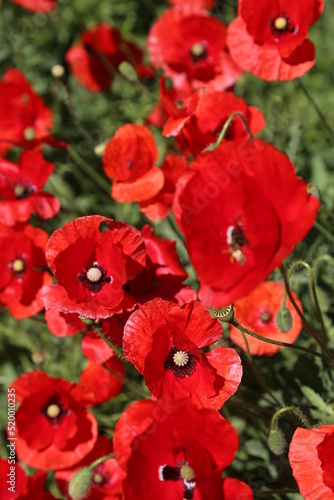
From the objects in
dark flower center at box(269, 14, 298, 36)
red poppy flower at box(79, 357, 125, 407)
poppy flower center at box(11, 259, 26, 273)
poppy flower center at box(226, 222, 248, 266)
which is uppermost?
dark flower center at box(269, 14, 298, 36)

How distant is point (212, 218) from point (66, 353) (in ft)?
6.62

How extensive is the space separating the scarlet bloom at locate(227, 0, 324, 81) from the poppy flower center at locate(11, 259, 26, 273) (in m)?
1.38

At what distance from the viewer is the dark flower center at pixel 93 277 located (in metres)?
2.07

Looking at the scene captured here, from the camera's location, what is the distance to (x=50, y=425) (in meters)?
2.52

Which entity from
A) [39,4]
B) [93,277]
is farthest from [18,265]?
[39,4]

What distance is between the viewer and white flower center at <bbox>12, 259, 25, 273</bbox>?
2.69 meters

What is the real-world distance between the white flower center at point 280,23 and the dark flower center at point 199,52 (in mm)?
747

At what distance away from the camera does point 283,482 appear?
2.44 m

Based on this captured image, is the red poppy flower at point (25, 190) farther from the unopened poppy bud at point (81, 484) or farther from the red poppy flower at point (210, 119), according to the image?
the unopened poppy bud at point (81, 484)

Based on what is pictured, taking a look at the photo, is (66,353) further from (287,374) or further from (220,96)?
(220,96)

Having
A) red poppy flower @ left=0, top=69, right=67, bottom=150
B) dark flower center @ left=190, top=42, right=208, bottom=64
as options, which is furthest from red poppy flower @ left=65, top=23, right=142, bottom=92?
dark flower center @ left=190, top=42, right=208, bottom=64

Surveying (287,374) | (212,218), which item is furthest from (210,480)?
(287,374)

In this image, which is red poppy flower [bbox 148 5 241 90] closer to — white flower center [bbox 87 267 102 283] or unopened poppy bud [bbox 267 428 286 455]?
white flower center [bbox 87 267 102 283]

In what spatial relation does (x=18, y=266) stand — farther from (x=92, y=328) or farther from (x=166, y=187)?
(x=166, y=187)
